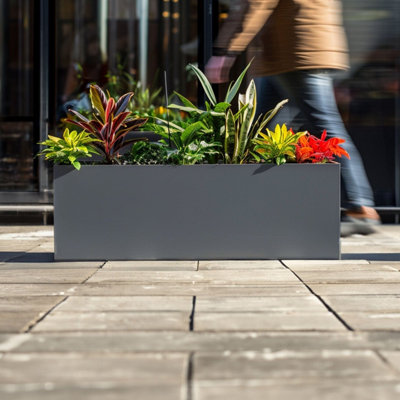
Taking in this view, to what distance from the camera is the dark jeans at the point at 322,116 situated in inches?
215

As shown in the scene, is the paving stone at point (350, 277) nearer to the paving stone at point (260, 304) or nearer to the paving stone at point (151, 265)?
the paving stone at point (260, 304)

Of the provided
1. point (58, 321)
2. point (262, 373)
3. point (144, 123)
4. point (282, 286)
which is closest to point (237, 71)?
point (144, 123)

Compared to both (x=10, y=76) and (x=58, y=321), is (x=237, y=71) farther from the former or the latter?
(x=58, y=321)

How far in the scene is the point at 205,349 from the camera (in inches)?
103

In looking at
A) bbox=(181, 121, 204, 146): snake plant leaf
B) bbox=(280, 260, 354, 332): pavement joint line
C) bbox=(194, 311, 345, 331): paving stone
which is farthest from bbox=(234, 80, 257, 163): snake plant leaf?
bbox=(194, 311, 345, 331): paving stone

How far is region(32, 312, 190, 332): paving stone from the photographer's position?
2.95 m

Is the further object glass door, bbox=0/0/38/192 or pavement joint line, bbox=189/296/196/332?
glass door, bbox=0/0/38/192

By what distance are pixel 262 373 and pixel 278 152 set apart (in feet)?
8.70

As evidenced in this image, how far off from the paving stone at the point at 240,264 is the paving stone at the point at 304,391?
2330 millimetres

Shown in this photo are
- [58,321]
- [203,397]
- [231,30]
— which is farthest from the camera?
[231,30]

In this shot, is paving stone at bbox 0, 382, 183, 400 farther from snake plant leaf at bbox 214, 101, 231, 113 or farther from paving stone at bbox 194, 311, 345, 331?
snake plant leaf at bbox 214, 101, 231, 113

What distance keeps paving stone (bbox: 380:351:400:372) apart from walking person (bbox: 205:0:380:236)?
2.85 m

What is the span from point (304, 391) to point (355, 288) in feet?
5.66

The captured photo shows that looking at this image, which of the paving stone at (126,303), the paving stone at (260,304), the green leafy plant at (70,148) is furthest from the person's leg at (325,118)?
the paving stone at (126,303)
